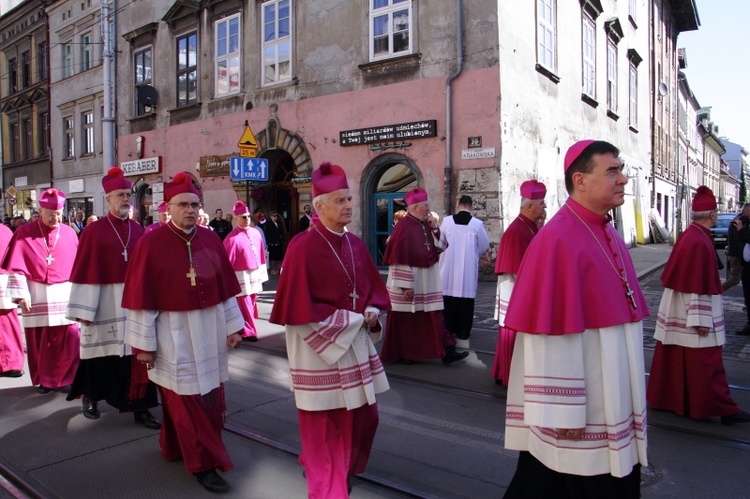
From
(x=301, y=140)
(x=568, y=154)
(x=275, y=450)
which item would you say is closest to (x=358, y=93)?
(x=301, y=140)

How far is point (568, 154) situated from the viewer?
2875 mm

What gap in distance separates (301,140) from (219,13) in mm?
5699

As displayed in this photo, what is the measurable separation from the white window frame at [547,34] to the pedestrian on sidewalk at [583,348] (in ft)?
46.6

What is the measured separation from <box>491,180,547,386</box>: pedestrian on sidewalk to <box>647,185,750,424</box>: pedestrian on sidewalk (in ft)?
4.26

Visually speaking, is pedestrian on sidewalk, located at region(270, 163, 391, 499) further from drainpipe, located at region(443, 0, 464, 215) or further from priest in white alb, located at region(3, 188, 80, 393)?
drainpipe, located at region(443, 0, 464, 215)

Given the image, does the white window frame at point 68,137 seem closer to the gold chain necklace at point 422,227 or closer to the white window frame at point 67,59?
the white window frame at point 67,59

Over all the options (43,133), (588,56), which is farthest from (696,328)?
(43,133)

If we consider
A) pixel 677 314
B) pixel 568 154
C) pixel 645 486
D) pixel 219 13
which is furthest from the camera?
pixel 219 13

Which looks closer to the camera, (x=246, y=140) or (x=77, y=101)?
(x=246, y=140)

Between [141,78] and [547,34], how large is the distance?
49.5 feet

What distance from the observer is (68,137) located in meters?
28.1

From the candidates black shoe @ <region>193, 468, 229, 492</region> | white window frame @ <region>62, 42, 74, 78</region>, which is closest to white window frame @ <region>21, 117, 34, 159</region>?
white window frame @ <region>62, 42, 74, 78</region>

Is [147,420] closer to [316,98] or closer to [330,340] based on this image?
[330,340]

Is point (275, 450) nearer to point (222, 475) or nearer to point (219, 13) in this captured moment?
point (222, 475)
